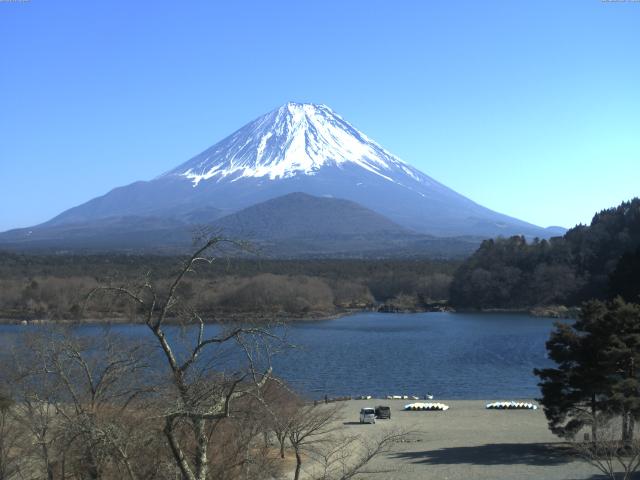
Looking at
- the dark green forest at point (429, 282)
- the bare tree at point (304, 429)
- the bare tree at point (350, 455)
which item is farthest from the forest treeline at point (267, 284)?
the bare tree at point (304, 429)

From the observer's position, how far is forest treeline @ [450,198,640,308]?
2109 inches

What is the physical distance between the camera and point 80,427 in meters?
4.83

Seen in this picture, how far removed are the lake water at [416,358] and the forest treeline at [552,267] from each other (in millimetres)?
7652

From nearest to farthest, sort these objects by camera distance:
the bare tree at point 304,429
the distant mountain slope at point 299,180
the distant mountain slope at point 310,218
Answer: the bare tree at point 304,429 → the distant mountain slope at point 310,218 → the distant mountain slope at point 299,180

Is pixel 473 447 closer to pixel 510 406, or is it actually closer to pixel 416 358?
pixel 510 406

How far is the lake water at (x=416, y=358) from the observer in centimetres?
2431

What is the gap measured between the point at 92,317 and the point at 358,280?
34.2m

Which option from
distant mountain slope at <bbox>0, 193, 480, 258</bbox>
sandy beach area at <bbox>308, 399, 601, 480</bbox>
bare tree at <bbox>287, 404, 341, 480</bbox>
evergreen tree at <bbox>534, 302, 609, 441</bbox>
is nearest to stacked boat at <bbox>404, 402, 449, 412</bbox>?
sandy beach area at <bbox>308, 399, 601, 480</bbox>

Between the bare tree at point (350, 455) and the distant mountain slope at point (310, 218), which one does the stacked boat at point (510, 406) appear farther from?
the distant mountain slope at point (310, 218)

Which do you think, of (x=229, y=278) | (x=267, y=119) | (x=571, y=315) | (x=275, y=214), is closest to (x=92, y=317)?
(x=229, y=278)

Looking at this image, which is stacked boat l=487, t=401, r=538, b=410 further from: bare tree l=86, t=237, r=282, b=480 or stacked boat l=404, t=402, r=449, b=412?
bare tree l=86, t=237, r=282, b=480

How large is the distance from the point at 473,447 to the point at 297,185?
15286 centimetres

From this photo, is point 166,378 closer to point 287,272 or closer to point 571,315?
point 571,315

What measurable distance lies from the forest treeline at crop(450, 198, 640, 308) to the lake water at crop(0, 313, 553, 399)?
765 centimetres
